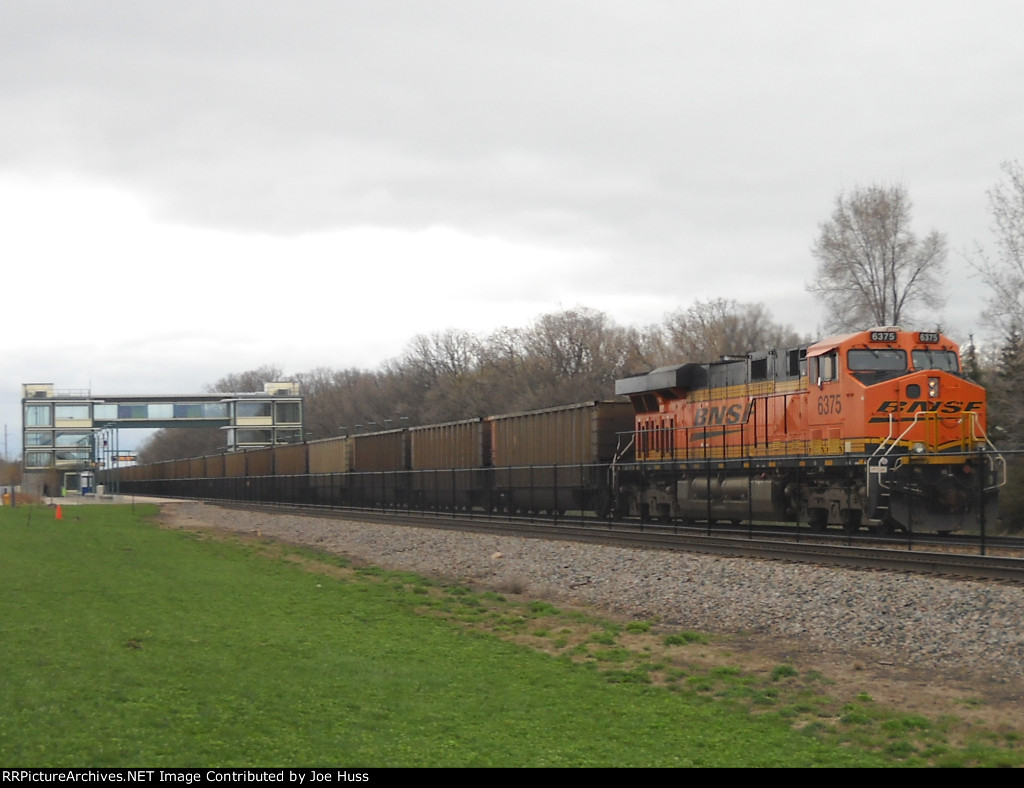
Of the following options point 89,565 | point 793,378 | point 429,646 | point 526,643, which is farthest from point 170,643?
point 793,378

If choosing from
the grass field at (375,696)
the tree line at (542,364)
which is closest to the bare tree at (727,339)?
the tree line at (542,364)

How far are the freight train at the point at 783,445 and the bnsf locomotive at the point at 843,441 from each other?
0.11 ft

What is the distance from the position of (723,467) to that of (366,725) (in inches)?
715

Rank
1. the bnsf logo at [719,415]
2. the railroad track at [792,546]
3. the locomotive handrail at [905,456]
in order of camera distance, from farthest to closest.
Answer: the bnsf logo at [719,415]
the locomotive handrail at [905,456]
the railroad track at [792,546]

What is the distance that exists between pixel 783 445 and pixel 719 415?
329 cm

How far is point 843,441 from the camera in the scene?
72.0 ft

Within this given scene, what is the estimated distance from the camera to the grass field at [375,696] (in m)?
7.07

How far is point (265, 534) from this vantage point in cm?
3362

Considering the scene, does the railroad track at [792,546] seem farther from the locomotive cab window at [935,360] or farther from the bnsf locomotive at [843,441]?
the locomotive cab window at [935,360]

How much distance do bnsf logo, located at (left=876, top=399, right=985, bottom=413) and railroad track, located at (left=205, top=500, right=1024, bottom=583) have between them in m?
3.04

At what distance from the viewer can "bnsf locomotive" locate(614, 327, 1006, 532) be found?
783 inches

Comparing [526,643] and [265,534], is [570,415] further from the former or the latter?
[526,643]

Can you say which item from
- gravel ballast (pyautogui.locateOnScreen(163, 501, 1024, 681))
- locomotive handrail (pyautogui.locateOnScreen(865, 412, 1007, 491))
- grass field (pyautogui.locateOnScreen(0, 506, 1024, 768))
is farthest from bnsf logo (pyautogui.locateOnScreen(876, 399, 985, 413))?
grass field (pyautogui.locateOnScreen(0, 506, 1024, 768))

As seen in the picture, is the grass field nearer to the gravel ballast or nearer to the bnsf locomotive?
the gravel ballast
